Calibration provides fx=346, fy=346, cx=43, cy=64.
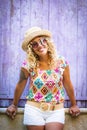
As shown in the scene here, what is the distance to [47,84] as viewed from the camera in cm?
344

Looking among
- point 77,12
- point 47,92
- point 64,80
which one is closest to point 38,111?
point 47,92

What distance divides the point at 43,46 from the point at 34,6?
1198mm

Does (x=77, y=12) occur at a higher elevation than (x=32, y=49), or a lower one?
higher

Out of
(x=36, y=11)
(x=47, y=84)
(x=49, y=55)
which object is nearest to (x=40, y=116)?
(x=47, y=84)

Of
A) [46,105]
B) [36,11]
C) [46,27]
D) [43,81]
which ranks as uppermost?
[36,11]

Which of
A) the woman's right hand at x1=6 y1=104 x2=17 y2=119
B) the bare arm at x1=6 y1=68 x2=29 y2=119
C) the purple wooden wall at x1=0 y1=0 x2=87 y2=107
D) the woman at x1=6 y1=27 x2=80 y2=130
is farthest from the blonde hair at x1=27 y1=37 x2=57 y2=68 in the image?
the purple wooden wall at x1=0 y1=0 x2=87 y2=107

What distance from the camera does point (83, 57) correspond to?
15.0 feet

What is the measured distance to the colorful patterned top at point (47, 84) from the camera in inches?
136

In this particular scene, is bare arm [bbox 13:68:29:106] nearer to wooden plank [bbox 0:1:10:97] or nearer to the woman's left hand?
the woman's left hand

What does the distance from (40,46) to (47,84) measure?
386 millimetres

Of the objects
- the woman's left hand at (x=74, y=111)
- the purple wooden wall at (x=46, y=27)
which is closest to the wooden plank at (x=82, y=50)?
the purple wooden wall at (x=46, y=27)

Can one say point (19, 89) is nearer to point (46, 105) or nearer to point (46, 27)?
point (46, 105)

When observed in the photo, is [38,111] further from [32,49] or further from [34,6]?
[34,6]

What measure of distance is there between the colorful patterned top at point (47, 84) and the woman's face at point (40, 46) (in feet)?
0.60
